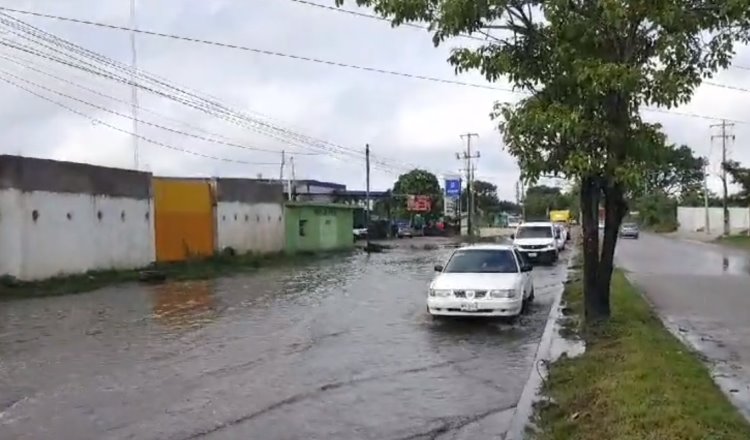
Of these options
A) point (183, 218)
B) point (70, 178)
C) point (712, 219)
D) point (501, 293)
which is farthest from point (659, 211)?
point (501, 293)

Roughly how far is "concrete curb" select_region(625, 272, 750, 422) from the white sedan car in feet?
8.84

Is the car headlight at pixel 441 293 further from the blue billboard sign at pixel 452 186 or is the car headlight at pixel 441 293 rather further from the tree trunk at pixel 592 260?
the blue billboard sign at pixel 452 186

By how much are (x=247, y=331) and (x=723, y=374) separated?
26.0ft

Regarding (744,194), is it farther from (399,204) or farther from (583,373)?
(583,373)

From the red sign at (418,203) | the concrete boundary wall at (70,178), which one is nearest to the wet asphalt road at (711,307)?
the concrete boundary wall at (70,178)

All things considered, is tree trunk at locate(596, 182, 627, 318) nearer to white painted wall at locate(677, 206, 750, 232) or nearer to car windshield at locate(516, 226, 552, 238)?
car windshield at locate(516, 226, 552, 238)

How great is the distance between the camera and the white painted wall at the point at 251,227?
38.5 meters

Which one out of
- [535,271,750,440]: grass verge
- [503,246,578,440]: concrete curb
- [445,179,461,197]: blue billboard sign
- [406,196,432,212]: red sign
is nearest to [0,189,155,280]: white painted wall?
[503,246,578,440]: concrete curb

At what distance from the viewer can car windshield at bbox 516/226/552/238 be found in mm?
35959

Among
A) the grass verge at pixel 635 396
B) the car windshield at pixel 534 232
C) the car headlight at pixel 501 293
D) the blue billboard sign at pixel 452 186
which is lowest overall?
the grass verge at pixel 635 396

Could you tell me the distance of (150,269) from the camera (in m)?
30.6

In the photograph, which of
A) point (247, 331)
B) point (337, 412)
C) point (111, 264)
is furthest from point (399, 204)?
point (337, 412)

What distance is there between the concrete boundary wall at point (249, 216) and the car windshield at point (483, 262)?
22.1 meters

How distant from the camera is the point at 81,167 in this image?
2803 cm
